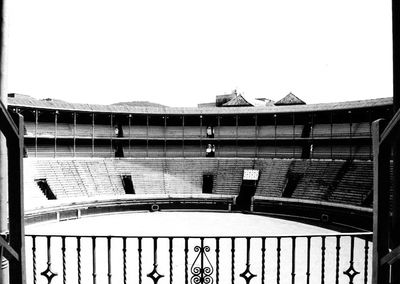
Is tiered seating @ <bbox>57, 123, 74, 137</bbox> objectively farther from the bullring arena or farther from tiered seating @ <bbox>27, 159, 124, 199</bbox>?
tiered seating @ <bbox>27, 159, 124, 199</bbox>

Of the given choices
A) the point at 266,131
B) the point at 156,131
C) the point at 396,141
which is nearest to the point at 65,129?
the point at 156,131

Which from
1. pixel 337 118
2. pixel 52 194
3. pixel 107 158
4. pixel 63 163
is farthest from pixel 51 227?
pixel 337 118

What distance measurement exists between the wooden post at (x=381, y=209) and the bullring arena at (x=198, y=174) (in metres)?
13.1

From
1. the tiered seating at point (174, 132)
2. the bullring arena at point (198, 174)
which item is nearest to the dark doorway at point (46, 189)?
the bullring arena at point (198, 174)

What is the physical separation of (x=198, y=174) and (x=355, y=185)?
42.9ft

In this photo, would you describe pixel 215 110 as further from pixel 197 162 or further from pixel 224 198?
pixel 224 198

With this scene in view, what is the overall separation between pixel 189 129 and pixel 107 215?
12.4m

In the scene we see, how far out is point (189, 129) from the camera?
3394 cm

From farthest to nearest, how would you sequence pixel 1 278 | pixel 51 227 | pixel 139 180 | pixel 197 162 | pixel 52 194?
pixel 197 162 → pixel 139 180 → pixel 52 194 → pixel 51 227 → pixel 1 278

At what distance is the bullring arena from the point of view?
2014 centimetres

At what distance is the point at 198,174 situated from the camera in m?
30.5

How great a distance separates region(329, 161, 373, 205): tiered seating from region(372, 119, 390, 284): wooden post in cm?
2134

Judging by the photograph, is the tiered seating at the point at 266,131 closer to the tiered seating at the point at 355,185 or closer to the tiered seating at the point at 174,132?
the tiered seating at the point at 174,132

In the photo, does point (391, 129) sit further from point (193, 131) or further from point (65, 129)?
point (193, 131)
